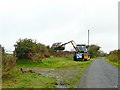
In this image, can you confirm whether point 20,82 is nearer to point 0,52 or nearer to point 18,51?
point 0,52

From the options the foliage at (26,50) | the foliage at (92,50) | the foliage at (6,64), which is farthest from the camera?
the foliage at (92,50)

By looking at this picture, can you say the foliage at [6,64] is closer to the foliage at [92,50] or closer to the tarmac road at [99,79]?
the tarmac road at [99,79]

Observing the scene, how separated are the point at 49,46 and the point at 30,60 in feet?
85.5

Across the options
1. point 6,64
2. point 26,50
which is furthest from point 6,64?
point 26,50

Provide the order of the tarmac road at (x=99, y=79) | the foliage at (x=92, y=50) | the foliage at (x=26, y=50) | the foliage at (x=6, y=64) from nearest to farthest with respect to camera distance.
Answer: the tarmac road at (x=99, y=79) → the foliage at (x=6, y=64) → the foliage at (x=26, y=50) → the foliage at (x=92, y=50)

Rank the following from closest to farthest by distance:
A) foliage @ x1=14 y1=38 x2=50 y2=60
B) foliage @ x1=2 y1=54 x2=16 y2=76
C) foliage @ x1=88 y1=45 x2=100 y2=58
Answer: foliage @ x1=2 y1=54 x2=16 y2=76, foliage @ x1=14 y1=38 x2=50 y2=60, foliage @ x1=88 y1=45 x2=100 y2=58

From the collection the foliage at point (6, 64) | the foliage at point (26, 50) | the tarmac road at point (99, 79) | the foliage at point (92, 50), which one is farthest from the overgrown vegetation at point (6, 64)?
the foliage at point (92, 50)

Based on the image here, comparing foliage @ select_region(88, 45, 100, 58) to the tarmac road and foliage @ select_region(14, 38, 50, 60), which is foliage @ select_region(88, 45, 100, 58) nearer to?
foliage @ select_region(14, 38, 50, 60)

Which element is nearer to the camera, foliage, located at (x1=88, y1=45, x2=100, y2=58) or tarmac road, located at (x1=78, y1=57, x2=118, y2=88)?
tarmac road, located at (x1=78, y1=57, x2=118, y2=88)

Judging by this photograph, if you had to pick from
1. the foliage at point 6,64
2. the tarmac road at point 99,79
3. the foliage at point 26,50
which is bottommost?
the tarmac road at point 99,79

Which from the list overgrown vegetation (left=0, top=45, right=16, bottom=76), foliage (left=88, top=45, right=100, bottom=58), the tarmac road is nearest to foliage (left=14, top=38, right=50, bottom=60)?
the tarmac road

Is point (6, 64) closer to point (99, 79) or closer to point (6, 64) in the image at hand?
point (6, 64)

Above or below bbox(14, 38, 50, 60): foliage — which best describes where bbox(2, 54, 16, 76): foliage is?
below

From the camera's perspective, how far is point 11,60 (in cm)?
1858
